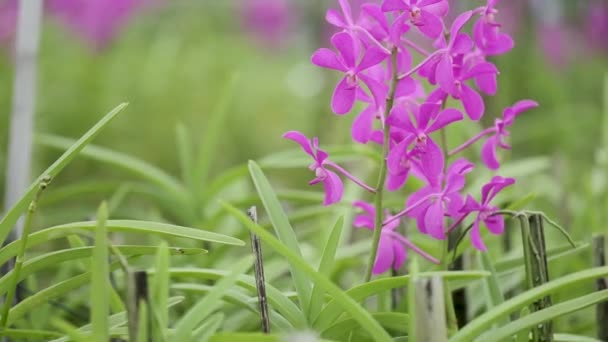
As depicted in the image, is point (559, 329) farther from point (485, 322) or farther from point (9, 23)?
point (9, 23)

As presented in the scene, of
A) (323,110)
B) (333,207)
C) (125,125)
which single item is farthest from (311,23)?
(333,207)

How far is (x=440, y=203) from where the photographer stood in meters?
0.81

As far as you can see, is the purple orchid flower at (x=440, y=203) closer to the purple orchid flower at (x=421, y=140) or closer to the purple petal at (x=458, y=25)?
the purple orchid flower at (x=421, y=140)

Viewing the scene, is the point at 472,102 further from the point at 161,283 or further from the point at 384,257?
the point at 161,283

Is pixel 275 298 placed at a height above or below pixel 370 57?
below

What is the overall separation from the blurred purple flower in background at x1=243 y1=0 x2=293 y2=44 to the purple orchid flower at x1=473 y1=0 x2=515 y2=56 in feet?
12.8

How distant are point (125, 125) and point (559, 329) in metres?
1.76

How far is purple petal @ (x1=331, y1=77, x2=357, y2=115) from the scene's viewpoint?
77 centimetres

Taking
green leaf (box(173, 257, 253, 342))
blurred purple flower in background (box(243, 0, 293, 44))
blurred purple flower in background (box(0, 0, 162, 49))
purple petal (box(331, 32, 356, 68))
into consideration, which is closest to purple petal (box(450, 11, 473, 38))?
purple petal (box(331, 32, 356, 68))

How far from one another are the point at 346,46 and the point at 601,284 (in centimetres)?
47

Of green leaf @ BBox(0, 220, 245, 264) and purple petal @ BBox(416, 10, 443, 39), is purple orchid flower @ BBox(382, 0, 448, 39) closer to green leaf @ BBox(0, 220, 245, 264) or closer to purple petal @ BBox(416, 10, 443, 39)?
purple petal @ BBox(416, 10, 443, 39)

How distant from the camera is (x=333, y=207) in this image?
4.94 feet

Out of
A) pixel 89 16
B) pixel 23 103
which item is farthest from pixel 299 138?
pixel 89 16

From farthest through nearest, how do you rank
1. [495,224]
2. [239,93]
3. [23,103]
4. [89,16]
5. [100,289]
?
1. [89,16]
2. [239,93]
3. [23,103]
4. [495,224]
5. [100,289]
